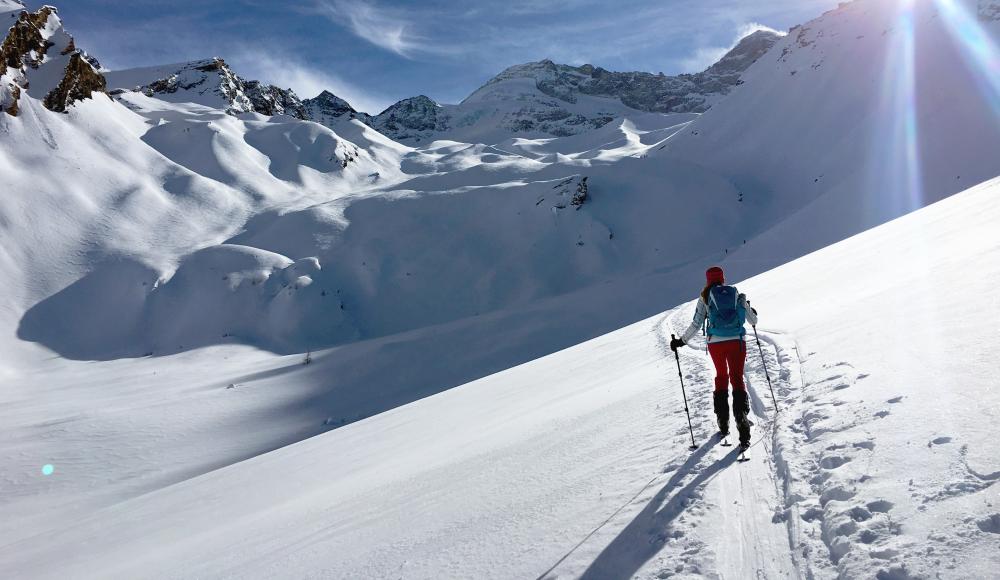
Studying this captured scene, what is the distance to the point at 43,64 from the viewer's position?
47.3 meters

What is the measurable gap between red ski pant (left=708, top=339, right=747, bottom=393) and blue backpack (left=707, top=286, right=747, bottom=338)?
0.37 feet

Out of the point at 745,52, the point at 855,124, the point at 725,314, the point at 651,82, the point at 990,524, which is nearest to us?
the point at 990,524

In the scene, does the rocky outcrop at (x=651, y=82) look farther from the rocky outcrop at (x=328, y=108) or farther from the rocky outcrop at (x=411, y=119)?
the rocky outcrop at (x=328, y=108)

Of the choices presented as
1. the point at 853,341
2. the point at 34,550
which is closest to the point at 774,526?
the point at 853,341

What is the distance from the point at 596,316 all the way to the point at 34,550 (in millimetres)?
20662

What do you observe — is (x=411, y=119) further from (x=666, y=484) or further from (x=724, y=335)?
(x=666, y=484)

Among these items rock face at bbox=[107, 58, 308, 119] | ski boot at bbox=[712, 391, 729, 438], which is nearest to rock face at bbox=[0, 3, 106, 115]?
rock face at bbox=[107, 58, 308, 119]

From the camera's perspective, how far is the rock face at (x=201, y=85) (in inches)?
3009

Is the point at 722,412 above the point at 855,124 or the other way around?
the other way around

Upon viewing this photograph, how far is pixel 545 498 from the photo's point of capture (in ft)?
15.4

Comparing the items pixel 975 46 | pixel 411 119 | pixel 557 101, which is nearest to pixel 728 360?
pixel 975 46

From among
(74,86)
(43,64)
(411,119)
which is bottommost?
(74,86)

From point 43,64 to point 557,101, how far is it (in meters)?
Answer: 124

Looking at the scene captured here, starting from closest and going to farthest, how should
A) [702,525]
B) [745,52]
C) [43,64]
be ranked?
1. [702,525]
2. [43,64]
3. [745,52]
